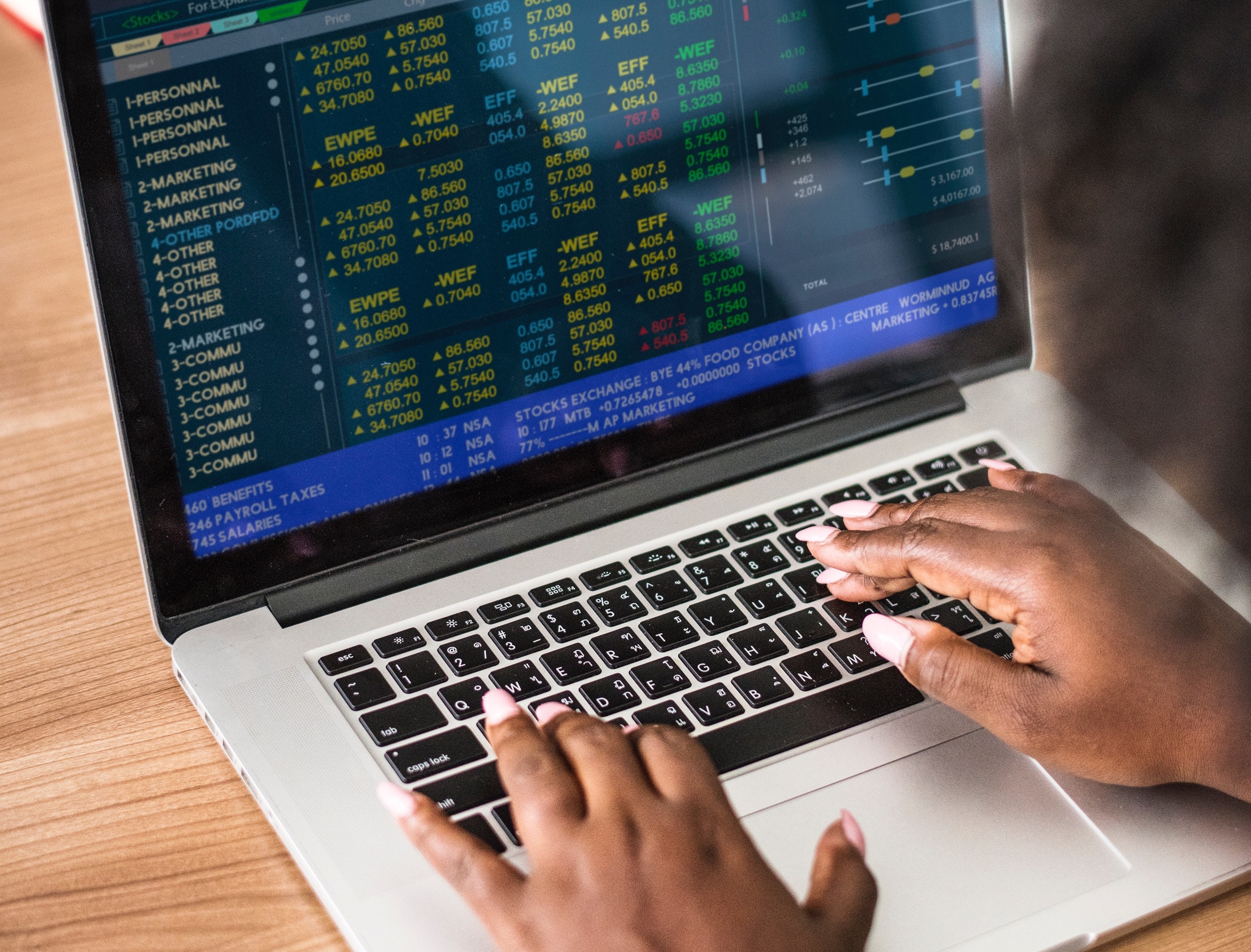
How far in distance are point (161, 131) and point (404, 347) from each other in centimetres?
14

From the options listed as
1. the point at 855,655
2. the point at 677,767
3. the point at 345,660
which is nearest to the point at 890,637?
the point at 855,655

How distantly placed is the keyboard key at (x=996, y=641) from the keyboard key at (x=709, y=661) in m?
0.12

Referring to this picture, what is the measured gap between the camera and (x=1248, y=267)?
23 cm

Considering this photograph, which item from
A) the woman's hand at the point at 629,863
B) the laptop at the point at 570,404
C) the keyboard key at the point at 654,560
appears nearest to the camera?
the woman's hand at the point at 629,863

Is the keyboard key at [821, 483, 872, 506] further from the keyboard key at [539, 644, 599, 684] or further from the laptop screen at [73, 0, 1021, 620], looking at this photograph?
the keyboard key at [539, 644, 599, 684]

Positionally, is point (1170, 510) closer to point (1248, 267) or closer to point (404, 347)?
point (1248, 267)

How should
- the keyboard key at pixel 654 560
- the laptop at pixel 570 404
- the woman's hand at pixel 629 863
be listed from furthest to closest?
1. the keyboard key at pixel 654 560
2. the laptop at pixel 570 404
3. the woman's hand at pixel 629 863

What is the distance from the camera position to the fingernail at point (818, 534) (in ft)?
1.94

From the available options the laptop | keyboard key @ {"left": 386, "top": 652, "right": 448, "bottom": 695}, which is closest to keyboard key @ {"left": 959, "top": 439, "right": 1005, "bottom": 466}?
the laptop

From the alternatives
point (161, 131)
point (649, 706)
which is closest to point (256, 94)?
point (161, 131)

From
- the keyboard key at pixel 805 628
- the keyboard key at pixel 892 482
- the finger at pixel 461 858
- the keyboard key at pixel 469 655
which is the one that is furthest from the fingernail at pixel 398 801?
the keyboard key at pixel 892 482

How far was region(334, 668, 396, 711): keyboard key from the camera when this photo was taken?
1.72 feet

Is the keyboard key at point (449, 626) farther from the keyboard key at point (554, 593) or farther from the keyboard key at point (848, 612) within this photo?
the keyboard key at point (848, 612)

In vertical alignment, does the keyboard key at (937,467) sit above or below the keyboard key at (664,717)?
above
